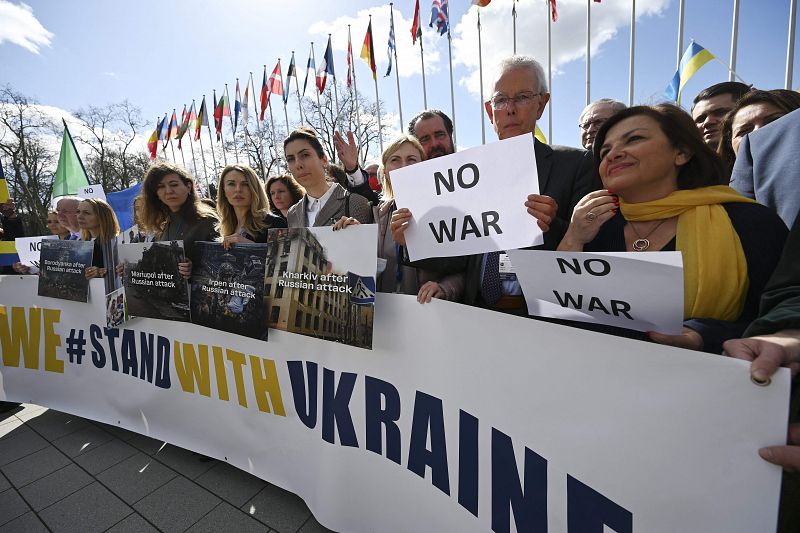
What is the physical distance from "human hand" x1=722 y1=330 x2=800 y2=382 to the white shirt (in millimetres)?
2186

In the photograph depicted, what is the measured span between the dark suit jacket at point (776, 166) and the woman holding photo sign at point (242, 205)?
2.72 meters

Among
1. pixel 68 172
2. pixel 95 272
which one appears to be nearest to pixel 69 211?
pixel 95 272

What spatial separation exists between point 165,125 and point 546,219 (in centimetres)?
2297

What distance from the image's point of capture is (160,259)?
240cm

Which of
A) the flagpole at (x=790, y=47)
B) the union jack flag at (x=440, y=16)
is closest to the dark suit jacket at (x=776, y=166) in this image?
the flagpole at (x=790, y=47)

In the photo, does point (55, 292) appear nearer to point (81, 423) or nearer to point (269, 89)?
point (81, 423)

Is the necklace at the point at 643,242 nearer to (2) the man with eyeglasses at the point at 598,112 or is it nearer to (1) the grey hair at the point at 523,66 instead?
(1) the grey hair at the point at 523,66

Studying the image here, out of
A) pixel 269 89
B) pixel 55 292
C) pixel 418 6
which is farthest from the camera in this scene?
pixel 269 89

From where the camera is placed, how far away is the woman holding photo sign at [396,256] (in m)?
1.70

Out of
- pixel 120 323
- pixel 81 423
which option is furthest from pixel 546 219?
pixel 81 423

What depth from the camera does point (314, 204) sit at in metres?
2.60

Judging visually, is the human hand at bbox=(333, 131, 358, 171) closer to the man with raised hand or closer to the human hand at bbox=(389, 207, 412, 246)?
the human hand at bbox=(389, 207, 412, 246)

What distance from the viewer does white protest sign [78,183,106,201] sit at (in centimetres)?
773

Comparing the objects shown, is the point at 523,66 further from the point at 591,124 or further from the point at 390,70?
the point at 390,70
